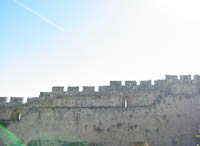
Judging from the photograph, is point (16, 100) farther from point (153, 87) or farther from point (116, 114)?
point (153, 87)

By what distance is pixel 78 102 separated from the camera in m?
20.6

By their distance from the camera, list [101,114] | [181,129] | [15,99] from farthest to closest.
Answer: [15,99]
[101,114]
[181,129]

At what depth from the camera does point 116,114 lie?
19688 millimetres

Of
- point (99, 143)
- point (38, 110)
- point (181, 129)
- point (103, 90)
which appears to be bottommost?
point (99, 143)

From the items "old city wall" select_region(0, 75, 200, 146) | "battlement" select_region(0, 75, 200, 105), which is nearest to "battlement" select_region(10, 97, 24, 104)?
"old city wall" select_region(0, 75, 200, 146)

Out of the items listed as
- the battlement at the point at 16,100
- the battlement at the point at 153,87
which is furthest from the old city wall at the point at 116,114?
the battlement at the point at 16,100

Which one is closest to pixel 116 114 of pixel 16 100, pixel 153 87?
pixel 153 87

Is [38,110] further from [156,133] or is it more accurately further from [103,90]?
[156,133]

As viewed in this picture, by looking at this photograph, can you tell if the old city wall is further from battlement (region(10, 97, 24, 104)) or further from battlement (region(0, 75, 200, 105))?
battlement (region(10, 97, 24, 104))

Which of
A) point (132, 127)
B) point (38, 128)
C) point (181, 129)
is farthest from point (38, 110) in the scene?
point (181, 129)

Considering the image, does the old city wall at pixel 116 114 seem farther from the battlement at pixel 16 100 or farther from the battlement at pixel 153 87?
the battlement at pixel 16 100

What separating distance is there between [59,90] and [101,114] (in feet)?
15.5

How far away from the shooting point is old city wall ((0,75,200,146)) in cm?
1878

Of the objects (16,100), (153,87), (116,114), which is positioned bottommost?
(116,114)
